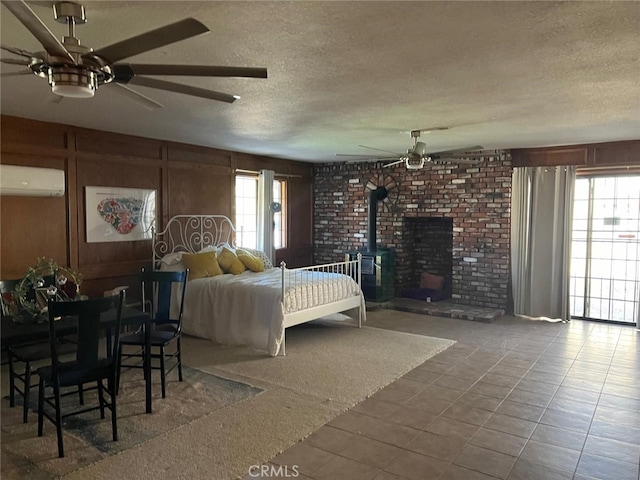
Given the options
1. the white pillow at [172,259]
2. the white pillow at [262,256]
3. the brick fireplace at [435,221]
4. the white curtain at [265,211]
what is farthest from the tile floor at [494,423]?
the white curtain at [265,211]

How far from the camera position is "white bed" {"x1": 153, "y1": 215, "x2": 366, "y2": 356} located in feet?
15.8

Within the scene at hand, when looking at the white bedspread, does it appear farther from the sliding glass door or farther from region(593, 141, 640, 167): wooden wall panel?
region(593, 141, 640, 167): wooden wall panel

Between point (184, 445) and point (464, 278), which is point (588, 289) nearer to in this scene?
point (464, 278)

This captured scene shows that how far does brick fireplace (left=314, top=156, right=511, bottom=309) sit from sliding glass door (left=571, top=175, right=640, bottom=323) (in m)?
0.93

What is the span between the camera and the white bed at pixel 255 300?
4.80 m

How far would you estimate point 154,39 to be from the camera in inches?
70.2

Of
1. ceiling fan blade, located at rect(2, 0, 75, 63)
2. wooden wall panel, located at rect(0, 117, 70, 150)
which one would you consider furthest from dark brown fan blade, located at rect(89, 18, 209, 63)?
wooden wall panel, located at rect(0, 117, 70, 150)

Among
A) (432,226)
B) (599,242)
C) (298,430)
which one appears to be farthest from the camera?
(432,226)

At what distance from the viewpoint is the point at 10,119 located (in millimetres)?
4520

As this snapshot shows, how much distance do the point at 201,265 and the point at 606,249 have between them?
17.3 ft

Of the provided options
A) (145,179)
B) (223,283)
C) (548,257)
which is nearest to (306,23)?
(223,283)

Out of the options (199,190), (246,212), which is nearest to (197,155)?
(199,190)

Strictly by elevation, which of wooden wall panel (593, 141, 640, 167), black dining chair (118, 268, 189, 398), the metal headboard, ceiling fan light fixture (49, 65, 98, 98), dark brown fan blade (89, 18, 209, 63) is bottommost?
black dining chair (118, 268, 189, 398)

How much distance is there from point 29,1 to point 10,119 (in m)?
3.08
